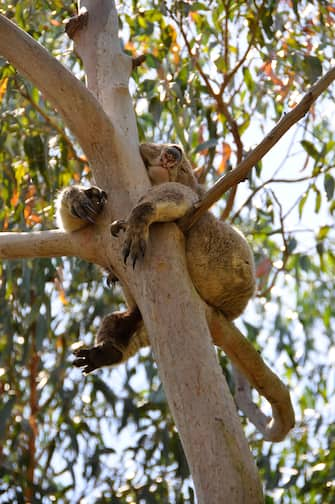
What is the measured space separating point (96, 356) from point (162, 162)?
2.71ft

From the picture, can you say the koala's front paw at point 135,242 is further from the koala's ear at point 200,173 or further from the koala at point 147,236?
the koala's ear at point 200,173

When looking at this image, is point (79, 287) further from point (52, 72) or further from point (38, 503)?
point (52, 72)

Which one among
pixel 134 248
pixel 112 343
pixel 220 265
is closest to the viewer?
pixel 134 248

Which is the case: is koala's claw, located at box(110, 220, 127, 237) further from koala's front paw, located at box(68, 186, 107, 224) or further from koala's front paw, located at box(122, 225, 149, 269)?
koala's front paw, located at box(68, 186, 107, 224)

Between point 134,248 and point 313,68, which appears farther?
point 313,68

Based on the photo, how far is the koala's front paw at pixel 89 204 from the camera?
272 centimetres

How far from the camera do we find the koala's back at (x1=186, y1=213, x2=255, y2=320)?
287 centimetres

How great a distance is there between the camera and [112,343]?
10.3 ft

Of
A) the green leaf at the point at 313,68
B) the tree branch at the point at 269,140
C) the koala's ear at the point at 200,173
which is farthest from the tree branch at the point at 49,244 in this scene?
the green leaf at the point at 313,68

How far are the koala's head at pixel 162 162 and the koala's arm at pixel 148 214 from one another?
389 mm

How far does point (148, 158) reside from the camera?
10.6 ft

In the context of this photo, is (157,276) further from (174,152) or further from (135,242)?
(174,152)

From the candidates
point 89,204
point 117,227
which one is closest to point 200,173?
point 89,204

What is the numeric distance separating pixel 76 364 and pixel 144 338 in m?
0.47
